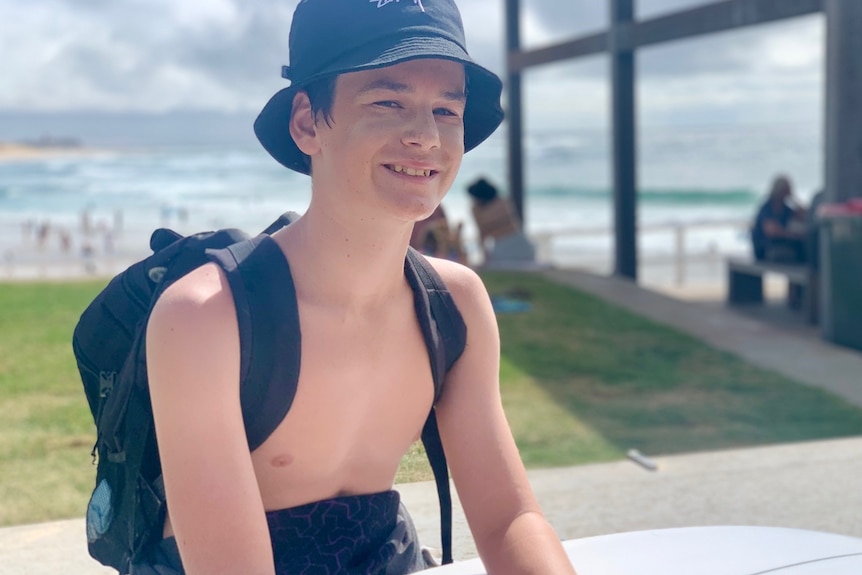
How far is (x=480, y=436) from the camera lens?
1.62 meters

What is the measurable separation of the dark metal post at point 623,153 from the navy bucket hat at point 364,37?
939cm

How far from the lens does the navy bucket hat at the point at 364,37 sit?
137 centimetres

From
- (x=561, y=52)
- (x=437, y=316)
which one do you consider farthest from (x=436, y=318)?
(x=561, y=52)

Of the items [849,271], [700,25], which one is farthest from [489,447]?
[700,25]

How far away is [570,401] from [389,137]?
428 centimetres

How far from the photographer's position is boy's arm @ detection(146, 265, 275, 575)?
51.1 inches

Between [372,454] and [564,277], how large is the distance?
29.3 ft

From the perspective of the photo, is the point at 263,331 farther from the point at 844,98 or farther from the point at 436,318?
the point at 844,98

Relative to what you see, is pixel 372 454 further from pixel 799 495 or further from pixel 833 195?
pixel 833 195

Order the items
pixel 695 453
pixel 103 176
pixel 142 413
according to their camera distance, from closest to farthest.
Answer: pixel 142 413
pixel 695 453
pixel 103 176

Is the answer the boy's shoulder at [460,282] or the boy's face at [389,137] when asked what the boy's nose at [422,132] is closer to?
the boy's face at [389,137]

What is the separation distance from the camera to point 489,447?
162 centimetres

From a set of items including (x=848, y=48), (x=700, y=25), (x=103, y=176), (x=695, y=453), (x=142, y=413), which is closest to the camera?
(x=142, y=413)

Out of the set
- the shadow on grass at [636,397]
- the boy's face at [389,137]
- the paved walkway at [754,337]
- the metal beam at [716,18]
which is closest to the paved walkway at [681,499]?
the shadow on grass at [636,397]
